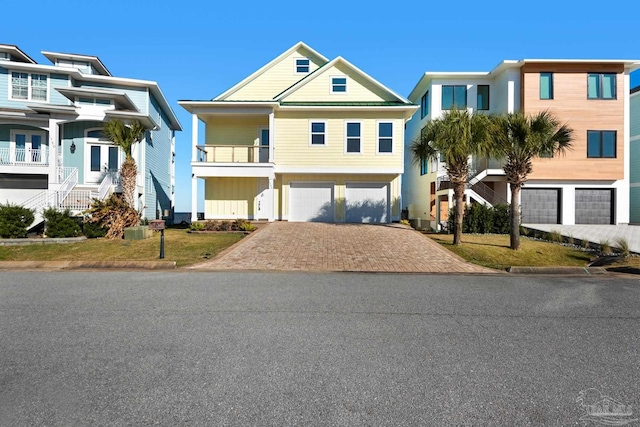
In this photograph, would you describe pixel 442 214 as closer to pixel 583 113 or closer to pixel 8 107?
pixel 583 113

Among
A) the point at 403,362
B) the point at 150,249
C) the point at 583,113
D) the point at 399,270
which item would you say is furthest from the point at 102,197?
the point at 583,113

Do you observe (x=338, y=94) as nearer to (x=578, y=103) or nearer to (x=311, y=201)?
(x=311, y=201)

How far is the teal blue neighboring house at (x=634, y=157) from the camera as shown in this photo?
85.1 ft

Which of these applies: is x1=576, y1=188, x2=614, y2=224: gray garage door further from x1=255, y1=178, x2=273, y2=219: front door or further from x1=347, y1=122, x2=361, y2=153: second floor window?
A: x1=255, y1=178, x2=273, y2=219: front door

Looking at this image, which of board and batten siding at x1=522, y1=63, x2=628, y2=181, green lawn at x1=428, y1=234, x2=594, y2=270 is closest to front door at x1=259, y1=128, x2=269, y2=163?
green lawn at x1=428, y1=234, x2=594, y2=270

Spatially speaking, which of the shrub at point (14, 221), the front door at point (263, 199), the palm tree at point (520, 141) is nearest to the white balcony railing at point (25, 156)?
the shrub at point (14, 221)

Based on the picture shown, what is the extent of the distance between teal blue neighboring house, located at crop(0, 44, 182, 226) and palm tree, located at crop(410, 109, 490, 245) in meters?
15.2

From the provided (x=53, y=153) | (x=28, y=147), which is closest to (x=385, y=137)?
(x=53, y=153)

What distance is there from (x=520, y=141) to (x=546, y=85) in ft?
41.1

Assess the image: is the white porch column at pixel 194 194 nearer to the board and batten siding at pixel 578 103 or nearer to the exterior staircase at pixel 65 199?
the exterior staircase at pixel 65 199

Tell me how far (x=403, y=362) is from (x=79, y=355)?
3803mm

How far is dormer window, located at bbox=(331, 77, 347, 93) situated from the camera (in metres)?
22.1

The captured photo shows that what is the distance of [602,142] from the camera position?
22.6 m

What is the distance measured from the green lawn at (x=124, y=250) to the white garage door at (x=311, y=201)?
707 centimetres
